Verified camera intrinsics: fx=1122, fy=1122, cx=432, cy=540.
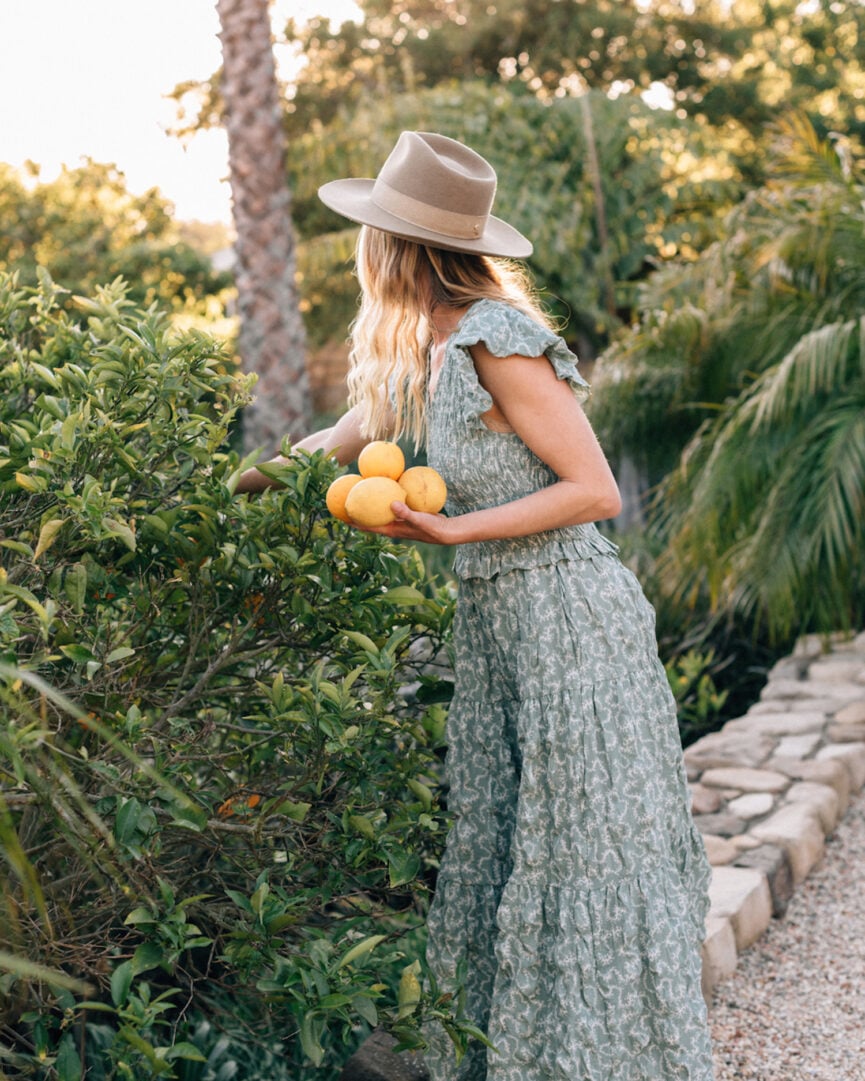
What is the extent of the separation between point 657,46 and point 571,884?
1661cm

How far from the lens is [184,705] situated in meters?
2.19

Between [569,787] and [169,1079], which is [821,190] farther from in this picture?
[169,1079]

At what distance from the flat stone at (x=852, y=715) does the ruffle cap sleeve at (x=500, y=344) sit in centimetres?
334

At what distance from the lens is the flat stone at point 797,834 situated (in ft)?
12.5

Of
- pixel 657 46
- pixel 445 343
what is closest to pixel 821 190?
pixel 445 343

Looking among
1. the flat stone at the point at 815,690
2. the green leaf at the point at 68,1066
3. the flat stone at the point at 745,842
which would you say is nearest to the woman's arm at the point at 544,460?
the green leaf at the point at 68,1066

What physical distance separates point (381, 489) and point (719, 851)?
2.33 meters

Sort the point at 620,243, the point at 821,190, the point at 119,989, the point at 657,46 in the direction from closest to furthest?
the point at 119,989, the point at 821,190, the point at 620,243, the point at 657,46

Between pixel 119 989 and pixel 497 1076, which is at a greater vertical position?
pixel 119 989

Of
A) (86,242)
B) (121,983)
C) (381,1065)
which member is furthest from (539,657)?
(86,242)

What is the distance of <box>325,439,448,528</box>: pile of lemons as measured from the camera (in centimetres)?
203

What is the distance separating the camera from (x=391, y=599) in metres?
2.22

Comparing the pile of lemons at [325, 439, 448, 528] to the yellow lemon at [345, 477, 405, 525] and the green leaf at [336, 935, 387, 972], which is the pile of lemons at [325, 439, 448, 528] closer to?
the yellow lemon at [345, 477, 405, 525]

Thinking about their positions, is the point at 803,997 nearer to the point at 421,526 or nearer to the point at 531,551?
the point at 531,551
